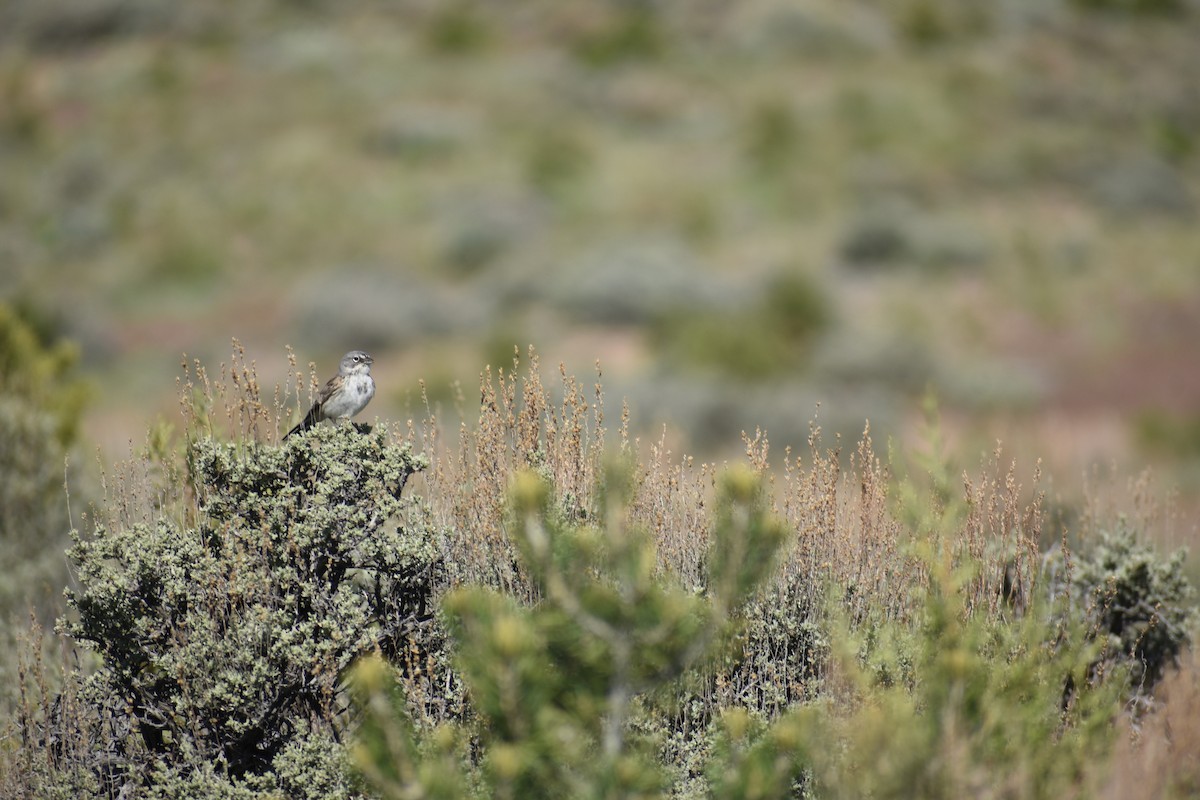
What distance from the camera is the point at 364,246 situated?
26000mm

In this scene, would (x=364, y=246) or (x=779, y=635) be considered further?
(x=364, y=246)

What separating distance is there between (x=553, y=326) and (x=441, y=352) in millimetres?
2867

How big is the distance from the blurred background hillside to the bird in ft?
18.0

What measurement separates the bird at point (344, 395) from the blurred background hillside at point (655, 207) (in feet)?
18.0

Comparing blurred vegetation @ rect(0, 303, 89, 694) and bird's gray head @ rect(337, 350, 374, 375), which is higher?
bird's gray head @ rect(337, 350, 374, 375)

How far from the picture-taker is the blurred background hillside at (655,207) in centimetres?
1781

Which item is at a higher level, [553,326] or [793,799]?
[793,799]

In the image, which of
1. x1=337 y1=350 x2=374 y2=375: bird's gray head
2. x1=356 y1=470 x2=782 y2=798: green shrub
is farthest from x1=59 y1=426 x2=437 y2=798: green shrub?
x1=356 y1=470 x2=782 y2=798: green shrub

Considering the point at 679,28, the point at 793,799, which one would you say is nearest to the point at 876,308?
the point at 793,799

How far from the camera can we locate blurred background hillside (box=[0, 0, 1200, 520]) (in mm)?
17812

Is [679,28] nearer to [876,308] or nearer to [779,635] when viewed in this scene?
[876,308]

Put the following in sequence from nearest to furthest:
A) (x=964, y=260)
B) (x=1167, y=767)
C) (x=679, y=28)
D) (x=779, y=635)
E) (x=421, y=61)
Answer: (x=1167, y=767) → (x=779, y=635) → (x=964, y=260) → (x=421, y=61) → (x=679, y=28)

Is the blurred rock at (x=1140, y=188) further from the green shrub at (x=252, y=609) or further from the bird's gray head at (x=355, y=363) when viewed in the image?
the green shrub at (x=252, y=609)

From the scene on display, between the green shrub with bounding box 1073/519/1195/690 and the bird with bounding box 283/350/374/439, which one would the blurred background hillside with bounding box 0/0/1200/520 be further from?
the bird with bounding box 283/350/374/439
